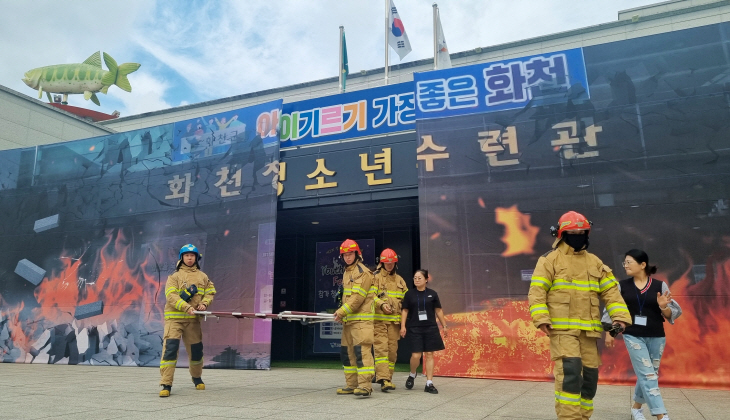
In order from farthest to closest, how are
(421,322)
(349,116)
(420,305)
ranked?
(349,116)
(420,305)
(421,322)

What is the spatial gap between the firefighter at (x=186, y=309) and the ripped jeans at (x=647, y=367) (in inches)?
210

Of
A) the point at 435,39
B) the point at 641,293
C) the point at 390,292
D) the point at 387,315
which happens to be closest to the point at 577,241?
the point at 641,293

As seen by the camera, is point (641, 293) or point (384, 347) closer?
point (641, 293)

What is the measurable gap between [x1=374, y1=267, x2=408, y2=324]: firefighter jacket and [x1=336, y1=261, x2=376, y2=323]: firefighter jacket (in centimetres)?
90

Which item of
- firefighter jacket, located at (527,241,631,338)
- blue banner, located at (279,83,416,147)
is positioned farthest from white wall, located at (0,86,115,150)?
firefighter jacket, located at (527,241,631,338)

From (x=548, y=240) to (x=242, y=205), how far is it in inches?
253

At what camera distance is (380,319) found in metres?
7.43

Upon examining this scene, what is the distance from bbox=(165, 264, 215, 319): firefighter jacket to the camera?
22.8 feet

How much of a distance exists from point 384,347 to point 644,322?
342 centimetres

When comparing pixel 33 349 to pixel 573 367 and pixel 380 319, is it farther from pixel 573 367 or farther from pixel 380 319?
pixel 573 367

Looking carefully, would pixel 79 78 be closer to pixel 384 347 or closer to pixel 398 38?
pixel 398 38

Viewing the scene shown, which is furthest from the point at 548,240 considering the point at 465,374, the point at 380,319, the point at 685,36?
the point at 685,36

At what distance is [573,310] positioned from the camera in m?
4.30

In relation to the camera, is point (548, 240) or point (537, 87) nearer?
point (548, 240)
